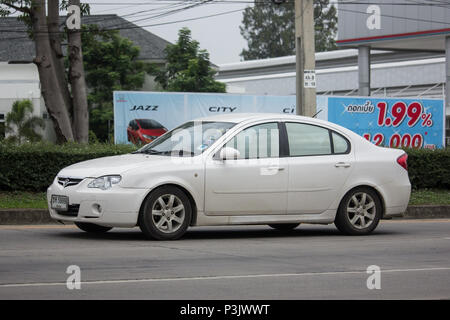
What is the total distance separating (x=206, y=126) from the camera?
11672 mm

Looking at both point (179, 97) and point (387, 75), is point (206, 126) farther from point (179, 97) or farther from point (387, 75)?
point (387, 75)

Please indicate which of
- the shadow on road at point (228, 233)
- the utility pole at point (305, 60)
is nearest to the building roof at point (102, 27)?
the utility pole at point (305, 60)

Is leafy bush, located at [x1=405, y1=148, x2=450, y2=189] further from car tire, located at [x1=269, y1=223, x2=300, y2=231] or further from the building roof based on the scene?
the building roof

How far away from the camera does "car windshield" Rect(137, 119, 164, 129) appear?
84.9ft

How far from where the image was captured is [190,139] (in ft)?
37.4

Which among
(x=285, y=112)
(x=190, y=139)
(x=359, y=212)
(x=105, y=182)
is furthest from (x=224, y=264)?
(x=285, y=112)

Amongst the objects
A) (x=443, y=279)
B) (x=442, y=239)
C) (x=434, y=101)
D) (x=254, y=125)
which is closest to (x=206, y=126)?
(x=254, y=125)

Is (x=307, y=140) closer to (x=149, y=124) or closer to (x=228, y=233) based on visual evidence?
(x=228, y=233)

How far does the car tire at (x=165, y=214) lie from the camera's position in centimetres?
1061

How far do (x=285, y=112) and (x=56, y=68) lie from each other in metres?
9.25

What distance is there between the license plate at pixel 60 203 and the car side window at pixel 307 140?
9.65 feet

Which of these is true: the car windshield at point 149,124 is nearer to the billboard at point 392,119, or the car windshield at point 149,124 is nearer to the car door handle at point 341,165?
the billboard at point 392,119

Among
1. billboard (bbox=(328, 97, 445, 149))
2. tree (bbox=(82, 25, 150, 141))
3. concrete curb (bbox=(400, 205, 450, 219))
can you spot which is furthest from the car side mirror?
tree (bbox=(82, 25, 150, 141))
